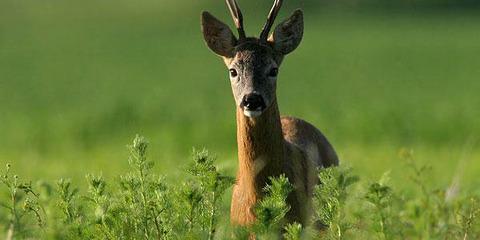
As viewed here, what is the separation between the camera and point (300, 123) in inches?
370

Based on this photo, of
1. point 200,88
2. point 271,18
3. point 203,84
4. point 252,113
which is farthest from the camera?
point 203,84

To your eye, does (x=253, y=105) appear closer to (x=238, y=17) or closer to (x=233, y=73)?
(x=233, y=73)

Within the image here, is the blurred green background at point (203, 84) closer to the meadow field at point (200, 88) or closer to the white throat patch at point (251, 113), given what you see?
the meadow field at point (200, 88)

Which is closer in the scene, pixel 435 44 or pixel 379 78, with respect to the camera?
pixel 379 78

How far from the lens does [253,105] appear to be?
7.42 meters

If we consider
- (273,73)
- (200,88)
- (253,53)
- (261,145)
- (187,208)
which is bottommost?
(187,208)

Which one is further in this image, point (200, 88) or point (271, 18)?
point (200, 88)

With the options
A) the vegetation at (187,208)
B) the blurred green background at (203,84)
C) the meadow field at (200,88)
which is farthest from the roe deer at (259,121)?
the vegetation at (187,208)

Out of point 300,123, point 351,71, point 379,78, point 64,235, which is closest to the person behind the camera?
point 64,235

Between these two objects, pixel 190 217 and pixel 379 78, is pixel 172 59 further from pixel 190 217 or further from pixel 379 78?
pixel 190 217

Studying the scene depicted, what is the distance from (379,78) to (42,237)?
35.1m

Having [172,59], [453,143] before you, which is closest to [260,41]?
[453,143]

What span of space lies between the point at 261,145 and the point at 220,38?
951mm

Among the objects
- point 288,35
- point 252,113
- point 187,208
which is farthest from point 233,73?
point 187,208
